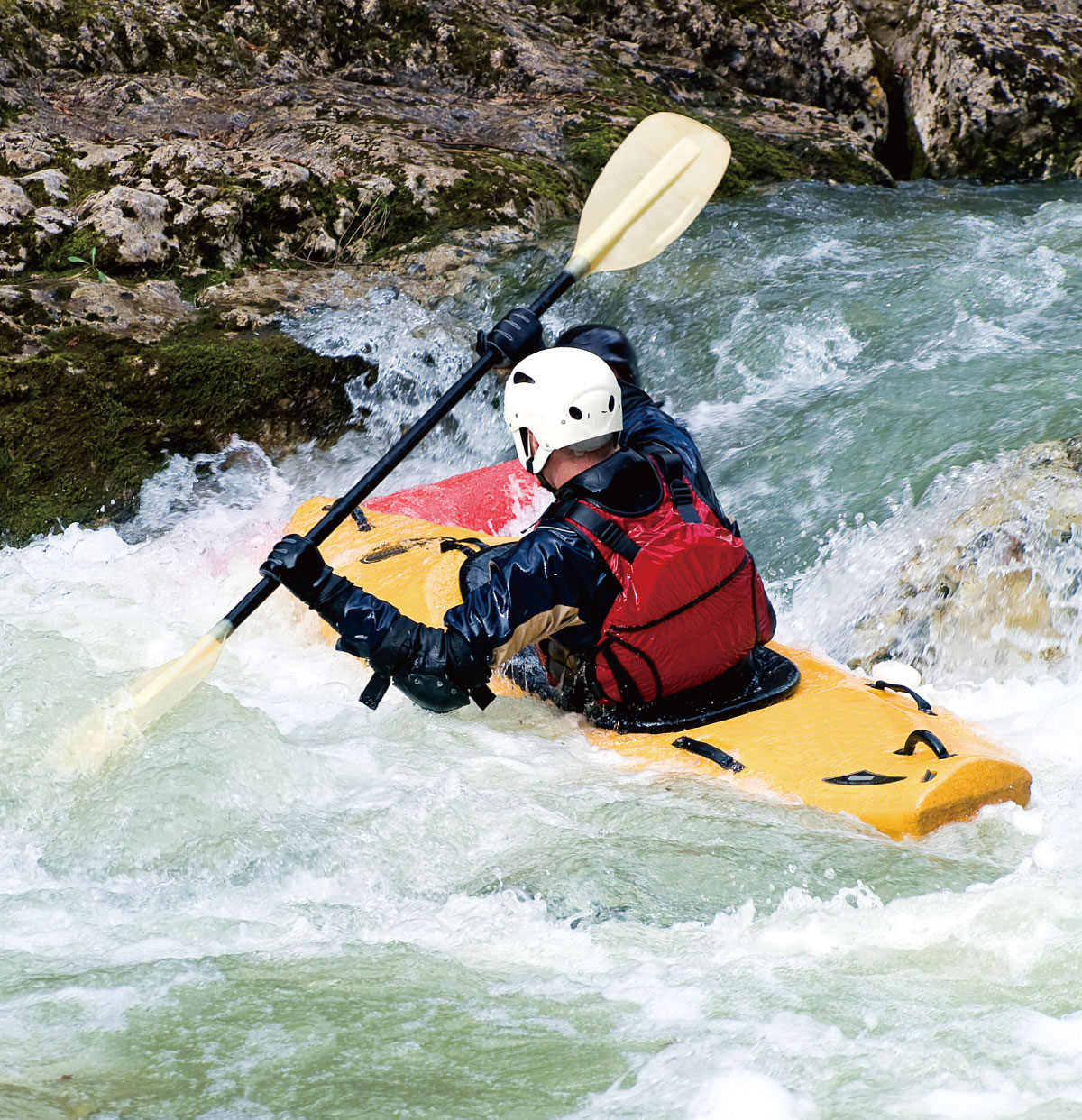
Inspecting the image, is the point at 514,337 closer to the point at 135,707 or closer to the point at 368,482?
the point at 368,482

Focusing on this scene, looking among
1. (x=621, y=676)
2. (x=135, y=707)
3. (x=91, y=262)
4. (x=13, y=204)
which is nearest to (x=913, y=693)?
(x=621, y=676)

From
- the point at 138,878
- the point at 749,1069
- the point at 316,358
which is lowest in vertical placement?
the point at 316,358

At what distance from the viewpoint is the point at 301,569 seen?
2770 mm

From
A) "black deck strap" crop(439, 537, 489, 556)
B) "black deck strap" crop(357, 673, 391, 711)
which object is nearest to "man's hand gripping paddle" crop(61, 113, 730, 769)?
"black deck strap" crop(439, 537, 489, 556)

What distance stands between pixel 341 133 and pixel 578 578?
18.5 feet

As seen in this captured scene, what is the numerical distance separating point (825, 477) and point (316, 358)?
2644 millimetres

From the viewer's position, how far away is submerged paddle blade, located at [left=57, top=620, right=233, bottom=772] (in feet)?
9.64

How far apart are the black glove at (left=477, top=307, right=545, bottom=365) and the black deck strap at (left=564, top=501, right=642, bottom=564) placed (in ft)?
3.17

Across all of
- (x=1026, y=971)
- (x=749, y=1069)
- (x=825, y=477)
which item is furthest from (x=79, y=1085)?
(x=825, y=477)

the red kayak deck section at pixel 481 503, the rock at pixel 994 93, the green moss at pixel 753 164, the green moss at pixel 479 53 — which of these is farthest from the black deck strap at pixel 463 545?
the rock at pixel 994 93

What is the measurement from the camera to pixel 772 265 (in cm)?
666

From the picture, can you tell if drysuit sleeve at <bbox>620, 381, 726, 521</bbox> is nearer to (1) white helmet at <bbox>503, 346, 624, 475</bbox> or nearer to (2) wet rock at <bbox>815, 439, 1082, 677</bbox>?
(1) white helmet at <bbox>503, 346, 624, 475</bbox>

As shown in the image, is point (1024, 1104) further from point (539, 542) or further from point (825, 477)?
point (825, 477)

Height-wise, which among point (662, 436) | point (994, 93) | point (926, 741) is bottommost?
point (926, 741)
